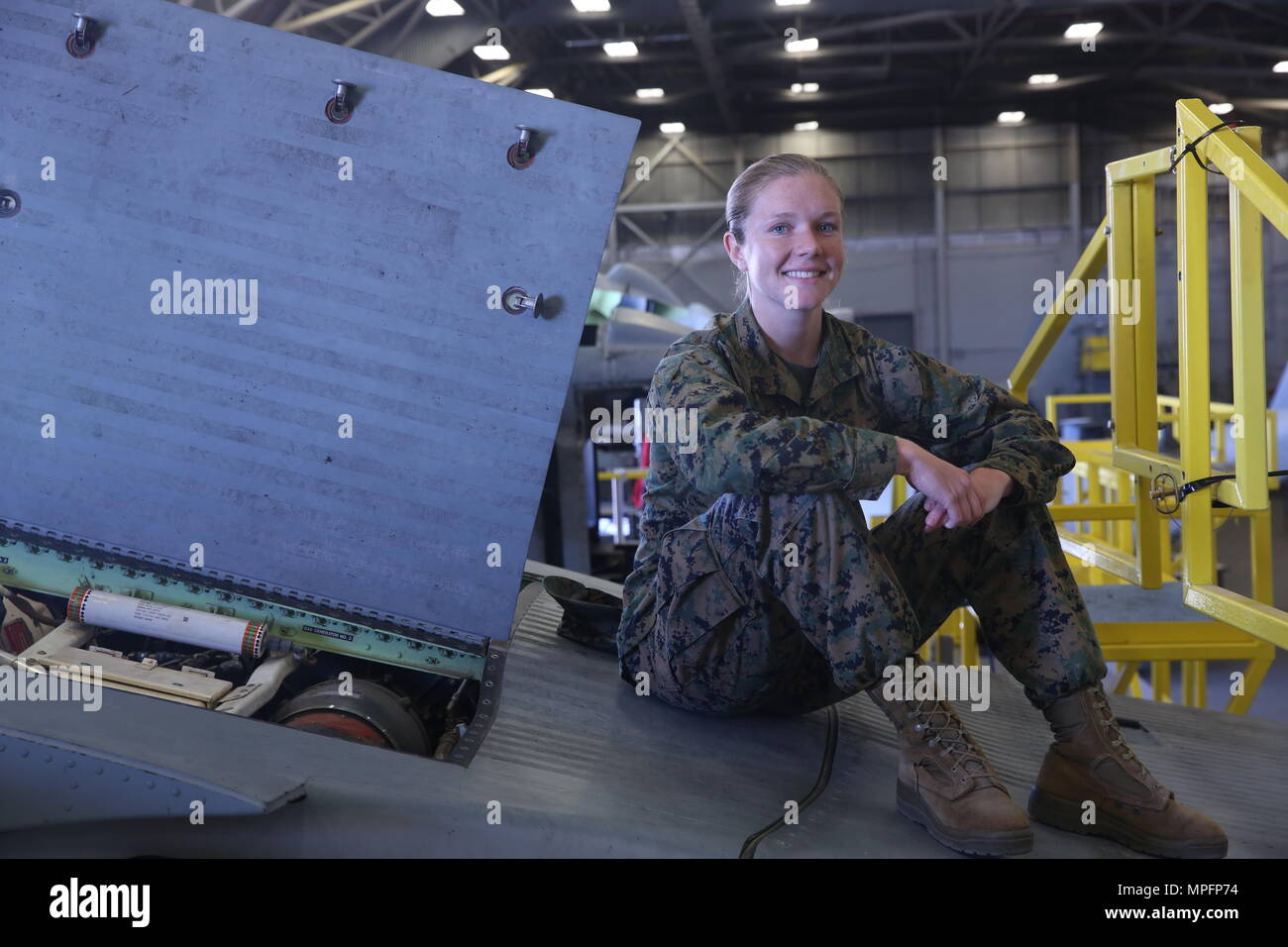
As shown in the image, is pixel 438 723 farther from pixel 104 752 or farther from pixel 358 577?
pixel 104 752

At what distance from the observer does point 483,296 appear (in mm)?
2607

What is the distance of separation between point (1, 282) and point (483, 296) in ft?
3.88

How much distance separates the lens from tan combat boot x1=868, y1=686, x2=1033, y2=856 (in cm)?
199

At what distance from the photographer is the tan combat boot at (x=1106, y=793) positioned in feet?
6.73

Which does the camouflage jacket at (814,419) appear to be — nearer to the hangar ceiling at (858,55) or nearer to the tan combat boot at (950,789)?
the tan combat boot at (950,789)

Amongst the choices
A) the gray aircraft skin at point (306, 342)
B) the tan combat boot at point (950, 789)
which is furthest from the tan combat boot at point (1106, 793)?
the gray aircraft skin at point (306, 342)

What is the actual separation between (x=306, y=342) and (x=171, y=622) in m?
0.74

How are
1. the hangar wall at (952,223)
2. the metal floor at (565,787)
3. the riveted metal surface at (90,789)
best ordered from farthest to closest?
the hangar wall at (952,223) < the metal floor at (565,787) < the riveted metal surface at (90,789)

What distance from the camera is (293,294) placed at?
2.63 meters

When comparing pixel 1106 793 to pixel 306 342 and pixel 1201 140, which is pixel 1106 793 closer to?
pixel 1201 140

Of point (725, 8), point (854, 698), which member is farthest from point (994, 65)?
point (854, 698)

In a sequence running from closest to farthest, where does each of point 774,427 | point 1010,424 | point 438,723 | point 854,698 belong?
point 774,427 → point 1010,424 → point 438,723 → point 854,698

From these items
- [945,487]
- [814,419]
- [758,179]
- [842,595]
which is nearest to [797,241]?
[758,179]
